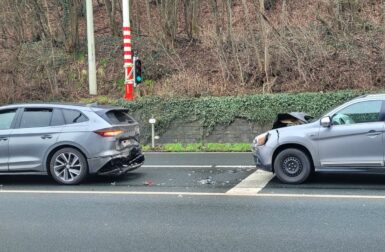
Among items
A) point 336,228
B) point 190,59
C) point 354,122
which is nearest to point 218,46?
point 190,59

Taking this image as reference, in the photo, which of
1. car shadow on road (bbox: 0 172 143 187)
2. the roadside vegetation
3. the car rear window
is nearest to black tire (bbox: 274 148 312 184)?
car shadow on road (bbox: 0 172 143 187)

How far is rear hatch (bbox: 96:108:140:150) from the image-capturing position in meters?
10.3

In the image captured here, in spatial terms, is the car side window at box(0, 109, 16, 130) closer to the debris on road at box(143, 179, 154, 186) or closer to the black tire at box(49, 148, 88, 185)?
the black tire at box(49, 148, 88, 185)

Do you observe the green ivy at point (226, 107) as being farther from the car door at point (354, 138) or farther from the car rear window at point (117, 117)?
the car door at point (354, 138)

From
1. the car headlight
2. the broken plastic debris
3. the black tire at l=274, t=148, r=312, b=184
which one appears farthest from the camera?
the broken plastic debris

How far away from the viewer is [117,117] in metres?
10.9

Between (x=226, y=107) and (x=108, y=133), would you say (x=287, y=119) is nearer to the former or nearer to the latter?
(x=108, y=133)

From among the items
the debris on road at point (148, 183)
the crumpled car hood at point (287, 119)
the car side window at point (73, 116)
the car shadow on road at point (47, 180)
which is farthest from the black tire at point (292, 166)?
the car side window at point (73, 116)

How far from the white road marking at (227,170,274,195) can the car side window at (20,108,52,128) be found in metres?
3.99

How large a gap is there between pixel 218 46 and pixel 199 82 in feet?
7.74

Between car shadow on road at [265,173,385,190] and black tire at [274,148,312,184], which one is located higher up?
black tire at [274,148,312,184]

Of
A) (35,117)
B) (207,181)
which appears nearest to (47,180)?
(35,117)

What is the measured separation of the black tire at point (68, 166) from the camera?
10.2 metres

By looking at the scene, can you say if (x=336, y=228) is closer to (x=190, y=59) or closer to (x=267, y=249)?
(x=267, y=249)
